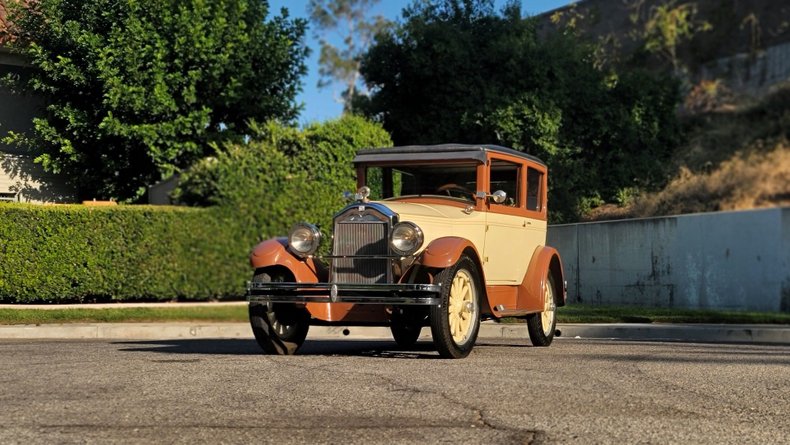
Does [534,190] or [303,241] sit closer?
[303,241]

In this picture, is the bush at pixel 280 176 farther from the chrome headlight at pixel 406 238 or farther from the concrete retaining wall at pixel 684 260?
the chrome headlight at pixel 406 238

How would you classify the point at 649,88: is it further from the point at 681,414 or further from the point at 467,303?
the point at 681,414

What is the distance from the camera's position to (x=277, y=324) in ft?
32.7

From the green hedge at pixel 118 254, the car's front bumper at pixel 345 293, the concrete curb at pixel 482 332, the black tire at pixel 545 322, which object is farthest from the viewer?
the green hedge at pixel 118 254

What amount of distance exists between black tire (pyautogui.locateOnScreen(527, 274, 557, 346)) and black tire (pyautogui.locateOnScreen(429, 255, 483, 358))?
1600 mm

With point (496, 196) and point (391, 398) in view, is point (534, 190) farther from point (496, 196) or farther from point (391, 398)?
point (391, 398)

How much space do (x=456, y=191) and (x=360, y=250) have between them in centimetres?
153

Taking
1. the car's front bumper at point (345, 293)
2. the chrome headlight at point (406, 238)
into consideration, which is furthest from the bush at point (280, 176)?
the chrome headlight at point (406, 238)

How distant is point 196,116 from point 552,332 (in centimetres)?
1205

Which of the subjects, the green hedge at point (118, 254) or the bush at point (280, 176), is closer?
the green hedge at point (118, 254)

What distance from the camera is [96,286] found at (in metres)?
18.9

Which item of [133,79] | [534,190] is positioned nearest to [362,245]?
[534,190]

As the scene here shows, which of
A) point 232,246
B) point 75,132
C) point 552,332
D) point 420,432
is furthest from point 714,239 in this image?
point 420,432

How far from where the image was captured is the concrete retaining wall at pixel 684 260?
17969 millimetres
